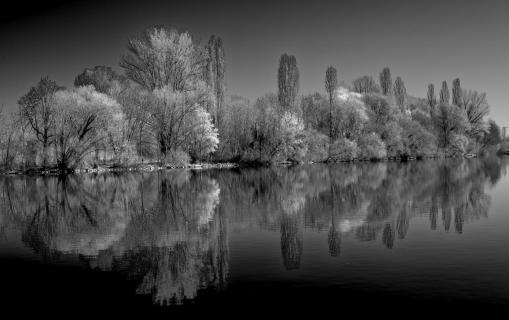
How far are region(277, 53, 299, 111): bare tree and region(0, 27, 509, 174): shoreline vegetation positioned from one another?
13 cm

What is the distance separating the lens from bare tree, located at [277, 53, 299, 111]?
61.7 m

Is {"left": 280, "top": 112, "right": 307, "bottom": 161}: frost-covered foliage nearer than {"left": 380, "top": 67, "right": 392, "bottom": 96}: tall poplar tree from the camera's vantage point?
Yes

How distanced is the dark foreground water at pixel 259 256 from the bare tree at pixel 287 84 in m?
42.6

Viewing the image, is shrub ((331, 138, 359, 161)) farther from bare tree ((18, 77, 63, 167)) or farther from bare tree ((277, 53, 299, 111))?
bare tree ((18, 77, 63, 167))

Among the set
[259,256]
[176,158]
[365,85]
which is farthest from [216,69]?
[259,256]

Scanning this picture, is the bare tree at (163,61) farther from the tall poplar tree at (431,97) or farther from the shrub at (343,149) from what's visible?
the tall poplar tree at (431,97)

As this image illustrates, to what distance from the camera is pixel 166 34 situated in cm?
5134

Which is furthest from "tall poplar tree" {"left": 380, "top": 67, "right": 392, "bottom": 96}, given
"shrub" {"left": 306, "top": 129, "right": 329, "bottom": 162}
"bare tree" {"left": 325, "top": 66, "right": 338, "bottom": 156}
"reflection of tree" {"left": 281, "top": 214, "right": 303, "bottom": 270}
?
"reflection of tree" {"left": 281, "top": 214, "right": 303, "bottom": 270}

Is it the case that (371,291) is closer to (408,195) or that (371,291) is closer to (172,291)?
(172,291)

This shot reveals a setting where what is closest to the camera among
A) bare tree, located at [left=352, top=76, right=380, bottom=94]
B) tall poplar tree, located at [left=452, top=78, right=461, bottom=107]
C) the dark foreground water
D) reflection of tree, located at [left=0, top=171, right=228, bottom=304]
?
the dark foreground water

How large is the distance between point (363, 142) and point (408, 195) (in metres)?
43.6

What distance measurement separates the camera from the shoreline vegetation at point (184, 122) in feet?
140

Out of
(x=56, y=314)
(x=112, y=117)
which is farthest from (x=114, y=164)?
(x=56, y=314)

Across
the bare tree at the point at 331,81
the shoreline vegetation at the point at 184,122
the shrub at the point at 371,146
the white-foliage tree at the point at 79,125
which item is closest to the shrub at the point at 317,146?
the shoreline vegetation at the point at 184,122
